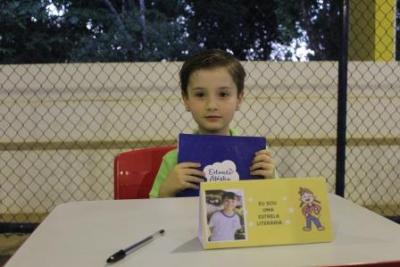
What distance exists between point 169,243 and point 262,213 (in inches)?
5.3

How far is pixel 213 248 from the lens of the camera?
24.1 inches

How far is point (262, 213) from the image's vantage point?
0.62m

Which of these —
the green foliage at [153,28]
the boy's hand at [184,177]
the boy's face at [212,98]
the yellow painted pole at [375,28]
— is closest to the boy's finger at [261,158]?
the boy's hand at [184,177]

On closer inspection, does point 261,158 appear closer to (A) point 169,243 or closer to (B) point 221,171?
(B) point 221,171

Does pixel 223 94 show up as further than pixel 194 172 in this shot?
Yes

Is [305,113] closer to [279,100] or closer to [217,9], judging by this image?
[279,100]

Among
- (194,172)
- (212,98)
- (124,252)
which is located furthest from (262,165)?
(124,252)

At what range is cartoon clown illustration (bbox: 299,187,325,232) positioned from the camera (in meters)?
0.64

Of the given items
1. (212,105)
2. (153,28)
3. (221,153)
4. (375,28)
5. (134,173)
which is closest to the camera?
(221,153)

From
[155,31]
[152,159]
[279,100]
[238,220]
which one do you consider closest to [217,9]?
[155,31]

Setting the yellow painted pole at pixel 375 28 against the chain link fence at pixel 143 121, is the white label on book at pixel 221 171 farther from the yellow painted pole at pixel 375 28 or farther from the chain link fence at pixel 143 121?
the yellow painted pole at pixel 375 28

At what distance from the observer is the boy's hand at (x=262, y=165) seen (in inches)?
34.8

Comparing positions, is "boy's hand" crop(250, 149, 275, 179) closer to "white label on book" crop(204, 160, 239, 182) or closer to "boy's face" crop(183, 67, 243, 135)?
"white label on book" crop(204, 160, 239, 182)

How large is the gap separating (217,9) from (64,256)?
443cm
